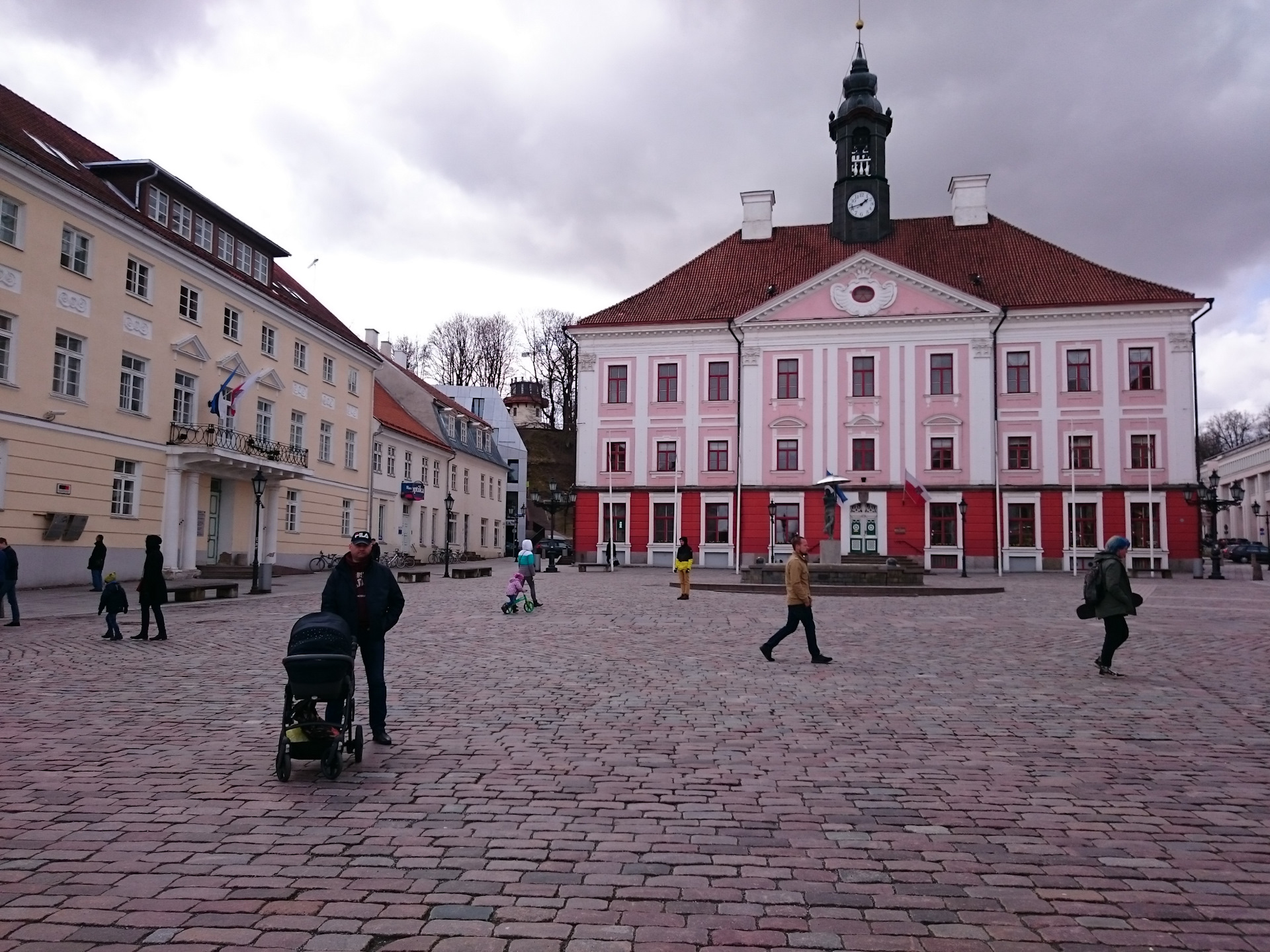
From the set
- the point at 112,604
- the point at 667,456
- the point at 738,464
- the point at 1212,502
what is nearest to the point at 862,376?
the point at 738,464

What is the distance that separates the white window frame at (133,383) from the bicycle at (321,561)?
38.2 feet

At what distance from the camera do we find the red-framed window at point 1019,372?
4566 centimetres

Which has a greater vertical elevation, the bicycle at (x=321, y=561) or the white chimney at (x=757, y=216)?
the white chimney at (x=757, y=216)

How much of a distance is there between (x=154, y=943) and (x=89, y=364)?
83.2 feet

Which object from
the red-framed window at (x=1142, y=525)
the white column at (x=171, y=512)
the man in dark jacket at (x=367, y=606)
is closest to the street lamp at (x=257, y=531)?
the white column at (x=171, y=512)

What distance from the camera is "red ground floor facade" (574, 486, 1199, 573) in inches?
1716

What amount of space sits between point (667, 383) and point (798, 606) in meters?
37.6

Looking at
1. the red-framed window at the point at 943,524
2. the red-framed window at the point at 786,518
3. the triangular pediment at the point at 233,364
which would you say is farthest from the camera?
the red-framed window at the point at 786,518

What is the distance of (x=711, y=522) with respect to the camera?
156 ft

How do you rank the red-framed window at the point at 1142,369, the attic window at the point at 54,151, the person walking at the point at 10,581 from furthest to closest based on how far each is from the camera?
the red-framed window at the point at 1142,369
the attic window at the point at 54,151
the person walking at the point at 10,581

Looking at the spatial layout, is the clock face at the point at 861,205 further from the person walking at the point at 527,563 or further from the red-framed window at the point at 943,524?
the person walking at the point at 527,563

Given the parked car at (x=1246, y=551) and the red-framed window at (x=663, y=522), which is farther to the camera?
the parked car at (x=1246, y=551)

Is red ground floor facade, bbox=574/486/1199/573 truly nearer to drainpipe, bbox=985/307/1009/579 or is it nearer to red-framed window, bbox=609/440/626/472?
drainpipe, bbox=985/307/1009/579

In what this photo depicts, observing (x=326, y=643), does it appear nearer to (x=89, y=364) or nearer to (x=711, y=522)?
(x=89, y=364)
